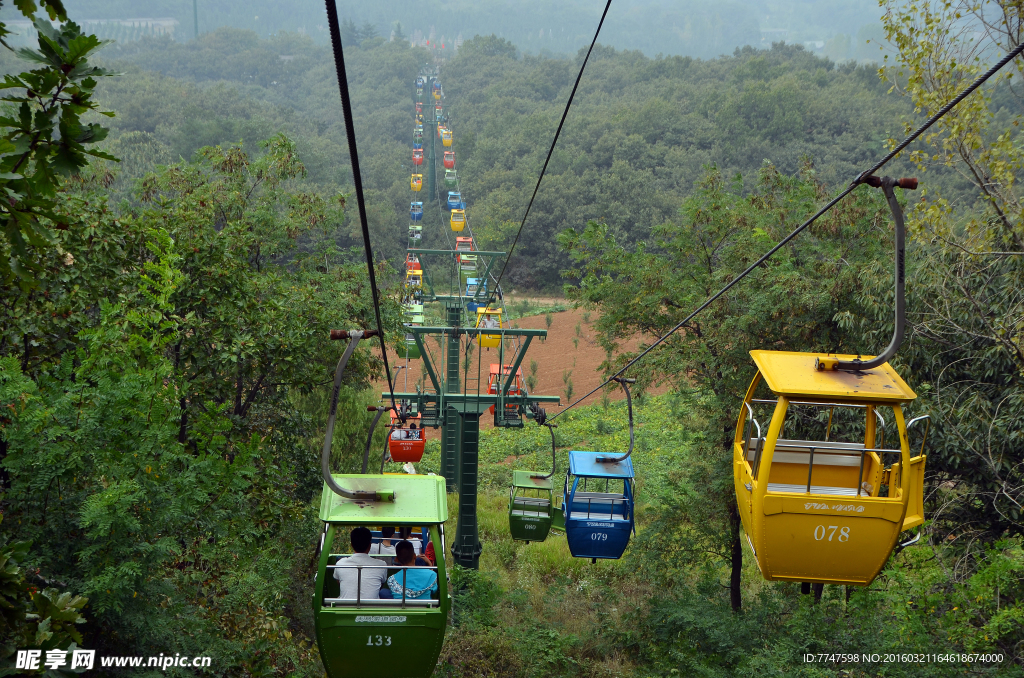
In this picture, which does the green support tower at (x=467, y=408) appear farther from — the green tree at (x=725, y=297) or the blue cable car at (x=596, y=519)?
the green tree at (x=725, y=297)

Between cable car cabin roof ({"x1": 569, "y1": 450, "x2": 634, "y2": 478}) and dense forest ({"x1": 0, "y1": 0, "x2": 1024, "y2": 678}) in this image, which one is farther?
cable car cabin roof ({"x1": 569, "y1": 450, "x2": 634, "y2": 478})

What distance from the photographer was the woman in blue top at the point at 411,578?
626cm

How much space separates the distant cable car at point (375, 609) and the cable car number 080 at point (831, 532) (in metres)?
2.56

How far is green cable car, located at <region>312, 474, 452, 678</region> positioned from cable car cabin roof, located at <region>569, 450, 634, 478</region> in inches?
207

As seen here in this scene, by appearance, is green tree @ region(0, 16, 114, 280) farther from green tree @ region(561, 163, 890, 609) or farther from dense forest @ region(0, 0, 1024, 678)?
green tree @ region(561, 163, 890, 609)

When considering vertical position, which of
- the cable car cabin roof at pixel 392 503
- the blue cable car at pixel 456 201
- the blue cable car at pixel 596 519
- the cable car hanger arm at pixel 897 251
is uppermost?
the cable car hanger arm at pixel 897 251

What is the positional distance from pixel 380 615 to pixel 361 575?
0.41 metres

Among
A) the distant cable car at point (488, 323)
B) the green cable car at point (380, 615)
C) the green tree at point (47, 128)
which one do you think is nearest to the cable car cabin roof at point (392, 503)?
the green cable car at point (380, 615)

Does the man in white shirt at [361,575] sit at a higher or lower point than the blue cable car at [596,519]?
higher

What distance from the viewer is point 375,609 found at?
19.1 feet

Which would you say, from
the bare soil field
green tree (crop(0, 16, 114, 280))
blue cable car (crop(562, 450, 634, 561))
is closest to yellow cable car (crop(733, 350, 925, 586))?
green tree (crop(0, 16, 114, 280))

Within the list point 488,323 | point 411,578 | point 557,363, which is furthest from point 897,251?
point 557,363

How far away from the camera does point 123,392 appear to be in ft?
18.6

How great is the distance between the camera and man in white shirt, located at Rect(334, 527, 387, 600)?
605 centimetres
